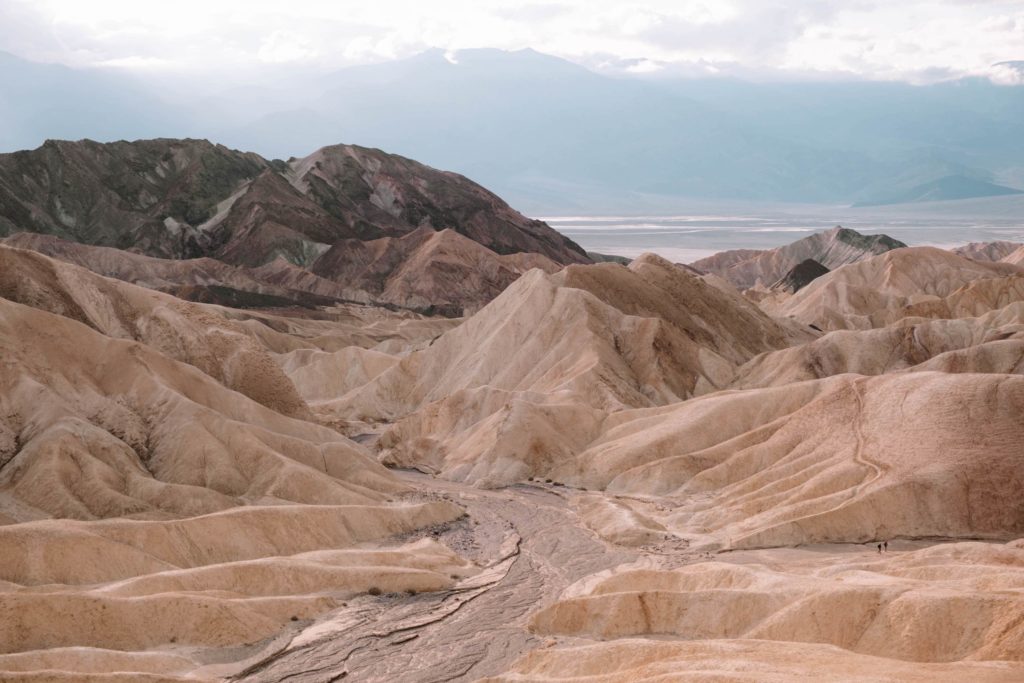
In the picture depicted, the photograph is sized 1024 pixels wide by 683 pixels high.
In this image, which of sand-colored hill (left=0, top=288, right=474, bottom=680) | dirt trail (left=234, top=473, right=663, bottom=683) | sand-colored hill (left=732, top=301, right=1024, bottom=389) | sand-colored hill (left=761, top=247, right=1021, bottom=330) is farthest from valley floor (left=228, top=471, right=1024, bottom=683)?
sand-colored hill (left=761, top=247, right=1021, bottom=330)

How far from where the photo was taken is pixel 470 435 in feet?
336

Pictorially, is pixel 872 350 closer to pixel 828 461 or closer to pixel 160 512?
pixel 828 461

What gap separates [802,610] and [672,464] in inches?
1399

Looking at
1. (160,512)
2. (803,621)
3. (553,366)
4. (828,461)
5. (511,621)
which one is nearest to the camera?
(803,621)

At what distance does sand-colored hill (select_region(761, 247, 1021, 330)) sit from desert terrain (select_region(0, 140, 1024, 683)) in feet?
119

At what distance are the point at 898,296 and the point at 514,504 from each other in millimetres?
116371

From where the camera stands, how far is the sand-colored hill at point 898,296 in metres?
158

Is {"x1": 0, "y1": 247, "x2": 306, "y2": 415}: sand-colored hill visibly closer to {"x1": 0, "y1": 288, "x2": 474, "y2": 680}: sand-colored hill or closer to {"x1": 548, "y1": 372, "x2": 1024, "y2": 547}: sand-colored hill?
{"x1": 0, "y1": 288, "x2": 474, "y2": 680}: sand-colored hill

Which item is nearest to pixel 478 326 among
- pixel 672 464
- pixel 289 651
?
pixel 672 464

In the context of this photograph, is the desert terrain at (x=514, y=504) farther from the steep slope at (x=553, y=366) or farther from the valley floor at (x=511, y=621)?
the steep slope at (x=553, y=366)

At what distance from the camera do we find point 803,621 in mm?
49594

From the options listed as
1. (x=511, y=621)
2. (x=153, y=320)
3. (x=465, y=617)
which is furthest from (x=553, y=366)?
(x=511, y=621)

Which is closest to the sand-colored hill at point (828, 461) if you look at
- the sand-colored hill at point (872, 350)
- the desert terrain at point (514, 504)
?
the desert terrain at point (514, 504)

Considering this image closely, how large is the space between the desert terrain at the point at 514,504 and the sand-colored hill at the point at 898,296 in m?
36.2
